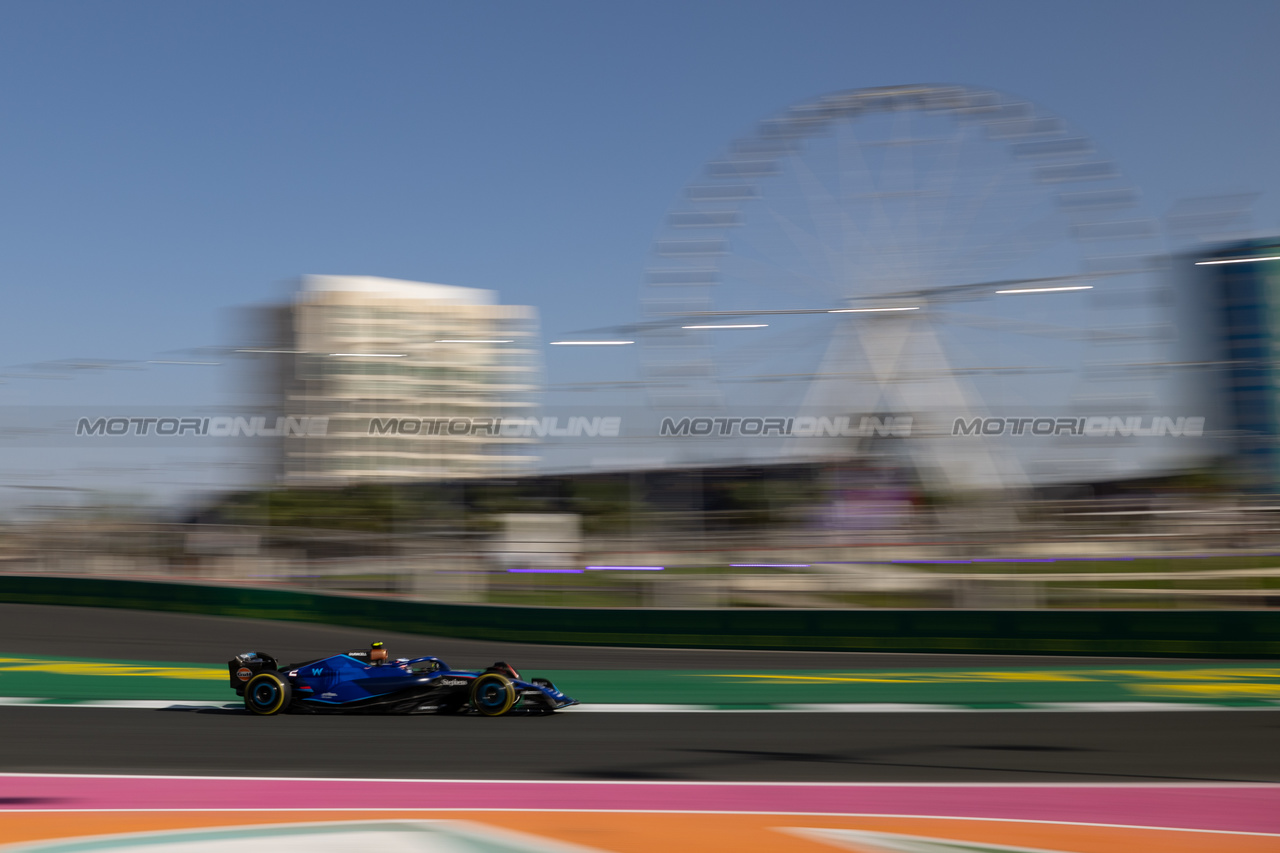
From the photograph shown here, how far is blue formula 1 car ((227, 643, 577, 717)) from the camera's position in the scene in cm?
747

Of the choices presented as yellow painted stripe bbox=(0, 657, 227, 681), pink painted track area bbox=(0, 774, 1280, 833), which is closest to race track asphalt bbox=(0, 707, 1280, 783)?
pink painted track area bbox=(0, 774, 1280, 833)

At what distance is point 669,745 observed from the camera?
265 inches

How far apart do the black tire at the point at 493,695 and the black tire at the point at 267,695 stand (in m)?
1.23

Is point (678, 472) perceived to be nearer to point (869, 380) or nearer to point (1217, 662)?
point (869, 380)

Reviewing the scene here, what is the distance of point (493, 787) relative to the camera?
5562 millimetres

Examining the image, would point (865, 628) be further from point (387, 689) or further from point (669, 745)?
point (387, 689)

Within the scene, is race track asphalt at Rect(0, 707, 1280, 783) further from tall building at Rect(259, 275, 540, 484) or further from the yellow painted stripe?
tall building at Rect(259, 275, 540, 484)

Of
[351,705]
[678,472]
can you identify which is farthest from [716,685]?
[678,472]

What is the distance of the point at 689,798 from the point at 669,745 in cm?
135

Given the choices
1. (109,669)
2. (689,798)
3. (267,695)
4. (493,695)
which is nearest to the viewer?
(689,798)

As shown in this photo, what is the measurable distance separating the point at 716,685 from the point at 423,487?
8228 mm
